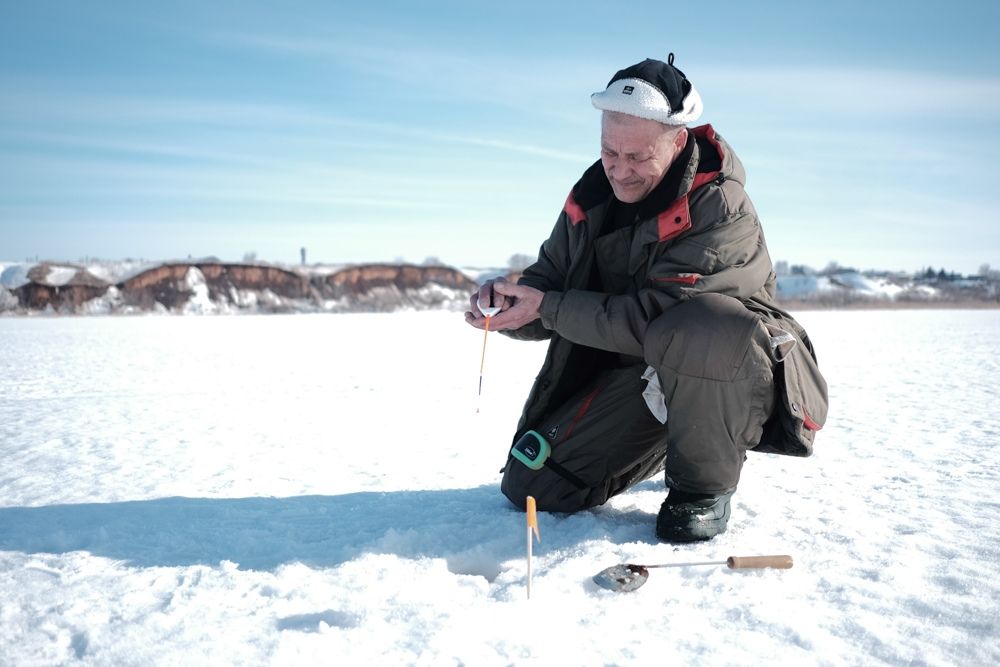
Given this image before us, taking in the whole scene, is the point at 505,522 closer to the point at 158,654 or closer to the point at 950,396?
the point at 158,654

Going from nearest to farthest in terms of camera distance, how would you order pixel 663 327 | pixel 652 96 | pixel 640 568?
pixel 640 568, pixel 663 327, pixel 652 96

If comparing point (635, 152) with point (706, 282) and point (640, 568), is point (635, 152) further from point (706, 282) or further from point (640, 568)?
point (640, 568)

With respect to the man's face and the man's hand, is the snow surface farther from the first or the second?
the man's face

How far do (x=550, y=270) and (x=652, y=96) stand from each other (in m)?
0.87

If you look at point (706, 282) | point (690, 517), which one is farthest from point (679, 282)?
point (690, 517)

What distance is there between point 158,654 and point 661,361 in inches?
66.8

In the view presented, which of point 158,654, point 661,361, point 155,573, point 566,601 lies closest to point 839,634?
point 566,601

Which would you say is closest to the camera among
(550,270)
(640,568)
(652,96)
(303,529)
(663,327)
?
(640,568)

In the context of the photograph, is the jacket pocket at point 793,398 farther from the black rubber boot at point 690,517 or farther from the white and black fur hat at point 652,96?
the white and black fur hat at point 652,96

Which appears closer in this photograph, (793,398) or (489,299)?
(793,398)

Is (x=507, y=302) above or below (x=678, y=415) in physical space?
above

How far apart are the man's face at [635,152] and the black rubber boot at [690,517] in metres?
1.11

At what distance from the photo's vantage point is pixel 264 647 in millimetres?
1941

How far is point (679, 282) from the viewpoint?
2.63m
